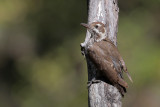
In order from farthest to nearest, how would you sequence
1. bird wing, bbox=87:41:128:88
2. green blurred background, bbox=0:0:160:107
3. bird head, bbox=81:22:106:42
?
green blurred background, bbox=0:0:160:107
bird head, bbox=81:22:106:42
bird wing, bbox=87:41:128:88

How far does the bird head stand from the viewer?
8.09 metres

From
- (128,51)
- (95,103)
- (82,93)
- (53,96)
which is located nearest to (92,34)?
(95,103)

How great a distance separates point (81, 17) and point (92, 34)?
5647mm

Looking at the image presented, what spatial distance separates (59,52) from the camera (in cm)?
1459

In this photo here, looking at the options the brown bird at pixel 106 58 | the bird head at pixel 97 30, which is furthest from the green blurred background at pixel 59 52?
the brown bird at pixel 106 58

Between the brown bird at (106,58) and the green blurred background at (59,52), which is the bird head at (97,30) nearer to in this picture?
Result: the brown bird at (106,58)

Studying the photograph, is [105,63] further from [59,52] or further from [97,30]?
[59,52]

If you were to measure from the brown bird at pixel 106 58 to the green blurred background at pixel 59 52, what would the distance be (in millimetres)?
4226

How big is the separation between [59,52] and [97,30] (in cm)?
647

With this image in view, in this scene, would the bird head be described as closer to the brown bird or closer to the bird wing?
the brown bird

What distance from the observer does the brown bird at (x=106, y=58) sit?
25.7ft

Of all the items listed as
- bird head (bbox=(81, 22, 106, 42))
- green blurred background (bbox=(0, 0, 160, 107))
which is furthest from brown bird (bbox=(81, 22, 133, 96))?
green blurred background (bbox=(0, 0, 160, 107))

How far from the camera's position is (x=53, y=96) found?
14469mm

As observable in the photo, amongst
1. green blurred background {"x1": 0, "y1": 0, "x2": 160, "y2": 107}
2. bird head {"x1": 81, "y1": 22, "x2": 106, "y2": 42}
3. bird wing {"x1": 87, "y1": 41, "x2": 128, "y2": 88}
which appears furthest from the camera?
green blurred background {"x1": 0, "y1": 0, "x2": 160, "y2": 107}
